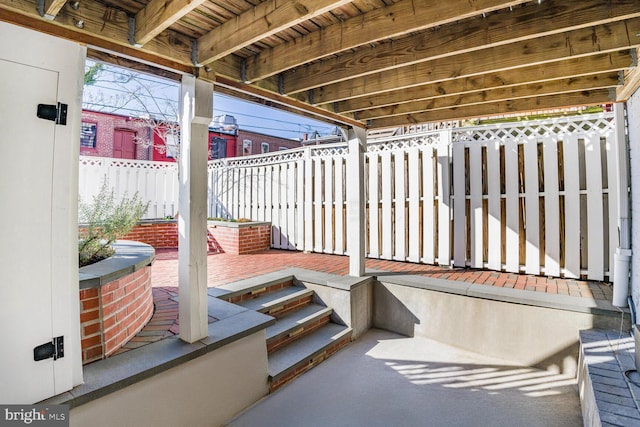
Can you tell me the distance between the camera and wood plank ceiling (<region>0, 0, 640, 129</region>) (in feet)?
6.20

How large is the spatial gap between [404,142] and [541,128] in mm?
1932

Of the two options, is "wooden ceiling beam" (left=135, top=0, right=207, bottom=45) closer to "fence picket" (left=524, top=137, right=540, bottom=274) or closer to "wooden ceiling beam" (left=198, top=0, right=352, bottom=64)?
"wooden ceiling beam" (left=198, top=0, right=352, bottom=64)

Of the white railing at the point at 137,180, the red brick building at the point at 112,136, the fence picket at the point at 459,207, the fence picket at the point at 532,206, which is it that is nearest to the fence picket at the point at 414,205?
the fence picket at the point at 459,207

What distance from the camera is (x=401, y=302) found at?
4082 millimetres

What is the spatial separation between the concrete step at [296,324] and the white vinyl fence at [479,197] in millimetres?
2107

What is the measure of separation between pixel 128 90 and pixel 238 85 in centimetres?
1139

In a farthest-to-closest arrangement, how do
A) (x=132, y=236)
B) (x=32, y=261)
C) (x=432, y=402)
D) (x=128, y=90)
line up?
(x=128, y=90) < (x=132, y=236) < (x=432, y=402) < (x=32, y=261)

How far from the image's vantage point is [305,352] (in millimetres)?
3277

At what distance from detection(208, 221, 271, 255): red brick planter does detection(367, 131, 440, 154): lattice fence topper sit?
2.93m

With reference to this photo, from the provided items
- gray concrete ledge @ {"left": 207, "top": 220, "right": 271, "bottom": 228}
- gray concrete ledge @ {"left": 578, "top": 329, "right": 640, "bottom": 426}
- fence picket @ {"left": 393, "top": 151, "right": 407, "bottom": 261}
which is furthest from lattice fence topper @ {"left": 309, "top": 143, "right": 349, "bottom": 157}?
gray concrete ledge @ {"left": 578, "top": 329, "right": 640, "bottom": 426}

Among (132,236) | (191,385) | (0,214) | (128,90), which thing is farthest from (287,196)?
(128,90)

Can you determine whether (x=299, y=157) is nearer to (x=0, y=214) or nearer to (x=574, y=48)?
(x=574, y=48)

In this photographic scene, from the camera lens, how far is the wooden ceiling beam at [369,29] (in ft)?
6.21

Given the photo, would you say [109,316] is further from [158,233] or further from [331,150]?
[158,233]
